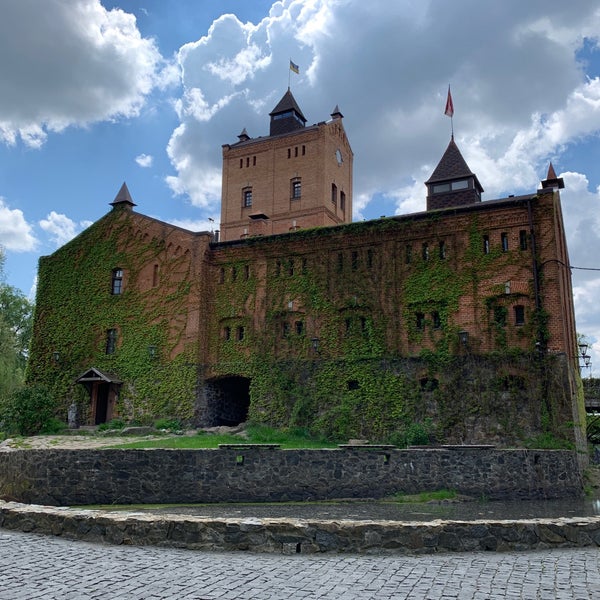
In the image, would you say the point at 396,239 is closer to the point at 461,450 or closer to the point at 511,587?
the point at 461,450

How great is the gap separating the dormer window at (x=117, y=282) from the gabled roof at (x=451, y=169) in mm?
18455

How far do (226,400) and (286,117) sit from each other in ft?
76.8

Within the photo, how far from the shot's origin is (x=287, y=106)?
46.6m

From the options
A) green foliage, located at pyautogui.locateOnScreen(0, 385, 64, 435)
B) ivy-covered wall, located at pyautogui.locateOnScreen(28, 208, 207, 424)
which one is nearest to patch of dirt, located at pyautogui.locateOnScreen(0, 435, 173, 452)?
green foliage, located at pyautogui.locateOnScreen(0, 385, 64, 435)

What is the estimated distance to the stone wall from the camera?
19.6 meters

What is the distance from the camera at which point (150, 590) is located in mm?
6855

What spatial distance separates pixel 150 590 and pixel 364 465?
14.0 metres

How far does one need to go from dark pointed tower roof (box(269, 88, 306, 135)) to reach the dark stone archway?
20.9 m

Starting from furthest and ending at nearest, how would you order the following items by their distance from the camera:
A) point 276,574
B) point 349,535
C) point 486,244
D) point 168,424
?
point 168,424 < point 486,244 < point 349,535 < point 276,574

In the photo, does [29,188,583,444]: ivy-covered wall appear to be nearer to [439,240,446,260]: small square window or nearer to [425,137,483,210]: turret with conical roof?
[439,240,446,260]: small square window

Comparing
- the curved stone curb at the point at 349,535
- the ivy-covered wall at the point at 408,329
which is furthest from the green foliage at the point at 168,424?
the curved stone curb at the point at 349,535

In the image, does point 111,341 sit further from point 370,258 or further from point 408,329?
point 408,329

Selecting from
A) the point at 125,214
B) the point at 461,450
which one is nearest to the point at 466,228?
the point at 461,450

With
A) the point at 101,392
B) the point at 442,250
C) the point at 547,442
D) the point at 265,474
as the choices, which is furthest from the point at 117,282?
the point at 547,442
